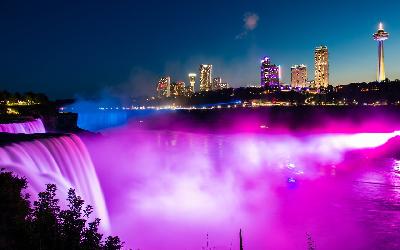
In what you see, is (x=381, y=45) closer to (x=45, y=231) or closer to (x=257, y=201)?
(x=257, y=201)

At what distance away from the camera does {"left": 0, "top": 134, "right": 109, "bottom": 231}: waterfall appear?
11930mm

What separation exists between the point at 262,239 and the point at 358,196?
1087 centimetres

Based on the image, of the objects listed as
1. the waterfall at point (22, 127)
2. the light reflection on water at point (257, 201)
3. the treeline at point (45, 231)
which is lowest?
the light reflection on water at point (257, 201)

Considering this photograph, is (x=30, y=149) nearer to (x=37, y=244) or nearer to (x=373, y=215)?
(x=37, y=244)

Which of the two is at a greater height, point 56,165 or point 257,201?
point 56,165

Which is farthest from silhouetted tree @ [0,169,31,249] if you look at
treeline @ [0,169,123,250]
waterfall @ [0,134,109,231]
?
waterfall @ [0,134,109,231]

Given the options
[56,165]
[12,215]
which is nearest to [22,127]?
[56,165]

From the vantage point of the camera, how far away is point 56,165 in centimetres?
1451

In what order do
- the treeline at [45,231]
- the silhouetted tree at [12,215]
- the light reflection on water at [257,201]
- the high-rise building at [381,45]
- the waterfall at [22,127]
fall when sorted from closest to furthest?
the treeline at [45,231]
the silhouetted tree at [12,215]
the light reflection on water at [257,201]
the waterfall at [22,127]
the high-rise building at [381,45]

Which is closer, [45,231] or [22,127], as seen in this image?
[45,231]

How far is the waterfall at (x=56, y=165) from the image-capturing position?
11930 millimetres

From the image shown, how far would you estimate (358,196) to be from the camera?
2638cm

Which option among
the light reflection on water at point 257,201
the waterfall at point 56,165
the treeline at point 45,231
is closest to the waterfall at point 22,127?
the waterfall at point 56,165

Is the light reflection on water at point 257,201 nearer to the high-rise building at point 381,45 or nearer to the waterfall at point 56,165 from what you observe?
the waterfall at point 56,165
